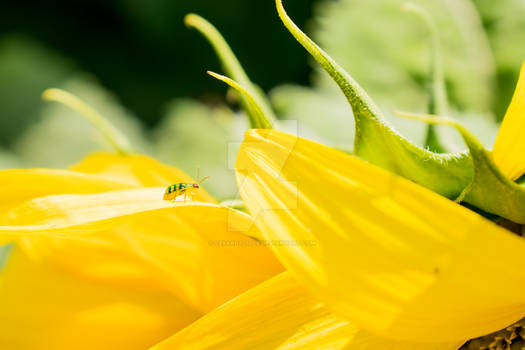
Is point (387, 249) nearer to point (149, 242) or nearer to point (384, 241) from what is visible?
point (384, 241)

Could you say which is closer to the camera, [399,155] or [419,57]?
[399,155]

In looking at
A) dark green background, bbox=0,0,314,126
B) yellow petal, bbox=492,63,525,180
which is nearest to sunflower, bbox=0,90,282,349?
yellow petal, bbox=492,63,525,180

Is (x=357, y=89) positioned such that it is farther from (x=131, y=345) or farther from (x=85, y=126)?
(x=85, y=126)

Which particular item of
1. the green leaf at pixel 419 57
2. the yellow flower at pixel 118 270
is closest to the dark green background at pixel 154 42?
the green leaf at pixel 419 57

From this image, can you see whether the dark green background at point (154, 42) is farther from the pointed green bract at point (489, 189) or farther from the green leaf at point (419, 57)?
the pointed green bract at point (489, 189)

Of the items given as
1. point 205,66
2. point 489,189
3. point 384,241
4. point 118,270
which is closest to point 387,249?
point 384,241

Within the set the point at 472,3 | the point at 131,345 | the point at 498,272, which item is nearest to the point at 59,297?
the point at 131,345
